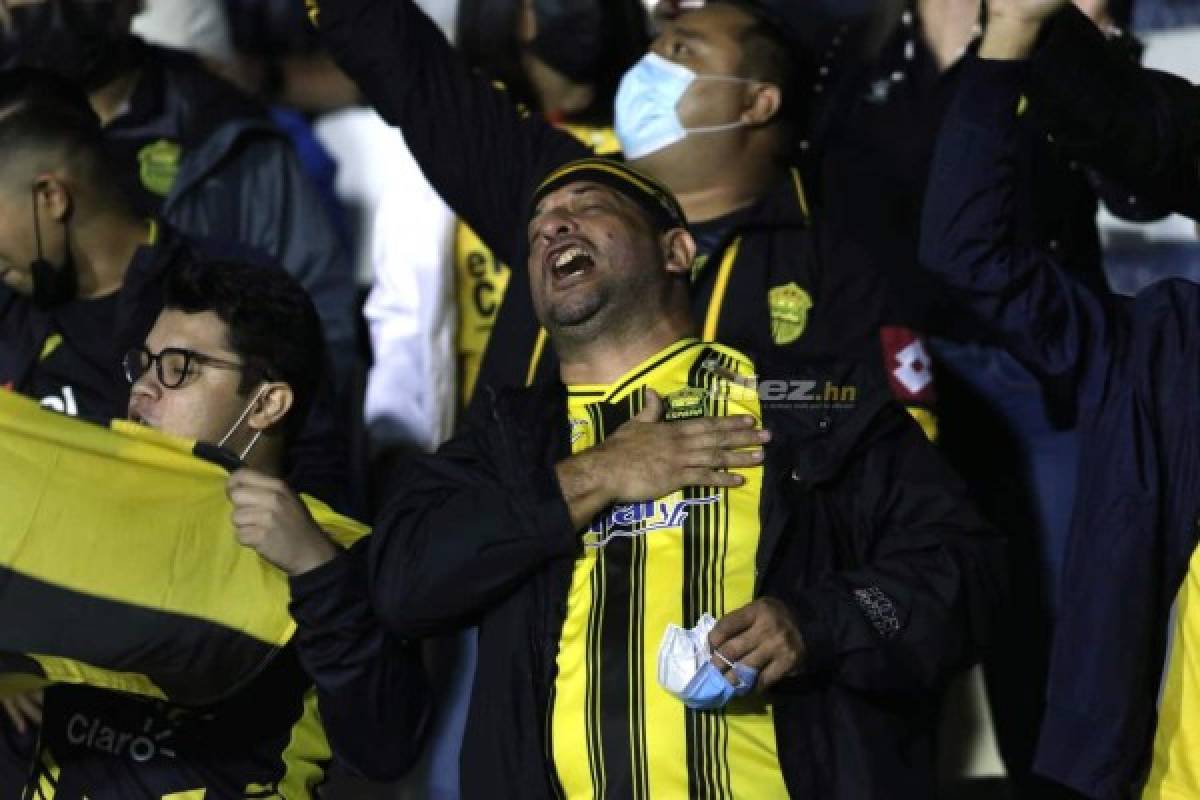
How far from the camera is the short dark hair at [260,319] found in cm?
434

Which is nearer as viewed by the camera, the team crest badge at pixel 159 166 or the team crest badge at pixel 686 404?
the team crest badge at pixel 686 404

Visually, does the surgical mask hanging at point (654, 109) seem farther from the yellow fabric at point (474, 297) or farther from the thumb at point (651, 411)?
the thumb at point (651, 411)

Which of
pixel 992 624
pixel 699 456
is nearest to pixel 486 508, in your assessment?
pixel 699 456

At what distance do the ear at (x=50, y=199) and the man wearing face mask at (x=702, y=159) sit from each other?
64cm

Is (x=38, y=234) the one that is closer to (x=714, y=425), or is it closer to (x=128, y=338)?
(x=128, y=338)

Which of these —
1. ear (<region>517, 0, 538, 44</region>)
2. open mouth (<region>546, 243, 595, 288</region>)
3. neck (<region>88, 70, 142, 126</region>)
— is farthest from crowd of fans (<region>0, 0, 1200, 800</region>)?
neck (<region>88, 70, 142, 126</region>)

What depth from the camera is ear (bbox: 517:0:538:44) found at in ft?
18.5

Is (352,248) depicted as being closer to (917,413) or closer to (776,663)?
(917,413)

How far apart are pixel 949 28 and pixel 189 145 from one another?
180 centimetres

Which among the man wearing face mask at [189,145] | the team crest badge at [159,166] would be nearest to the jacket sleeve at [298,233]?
the man wearing face mask at [189,145]

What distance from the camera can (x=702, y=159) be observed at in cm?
504

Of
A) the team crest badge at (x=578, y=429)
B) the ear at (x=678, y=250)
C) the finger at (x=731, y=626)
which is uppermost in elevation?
the ear at (x=678, y=250)

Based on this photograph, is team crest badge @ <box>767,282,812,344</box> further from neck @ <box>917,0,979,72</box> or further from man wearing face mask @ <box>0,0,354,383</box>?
man wearing face mask @ <box>0,0,354,383</box>

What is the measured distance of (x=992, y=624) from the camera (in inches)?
156
